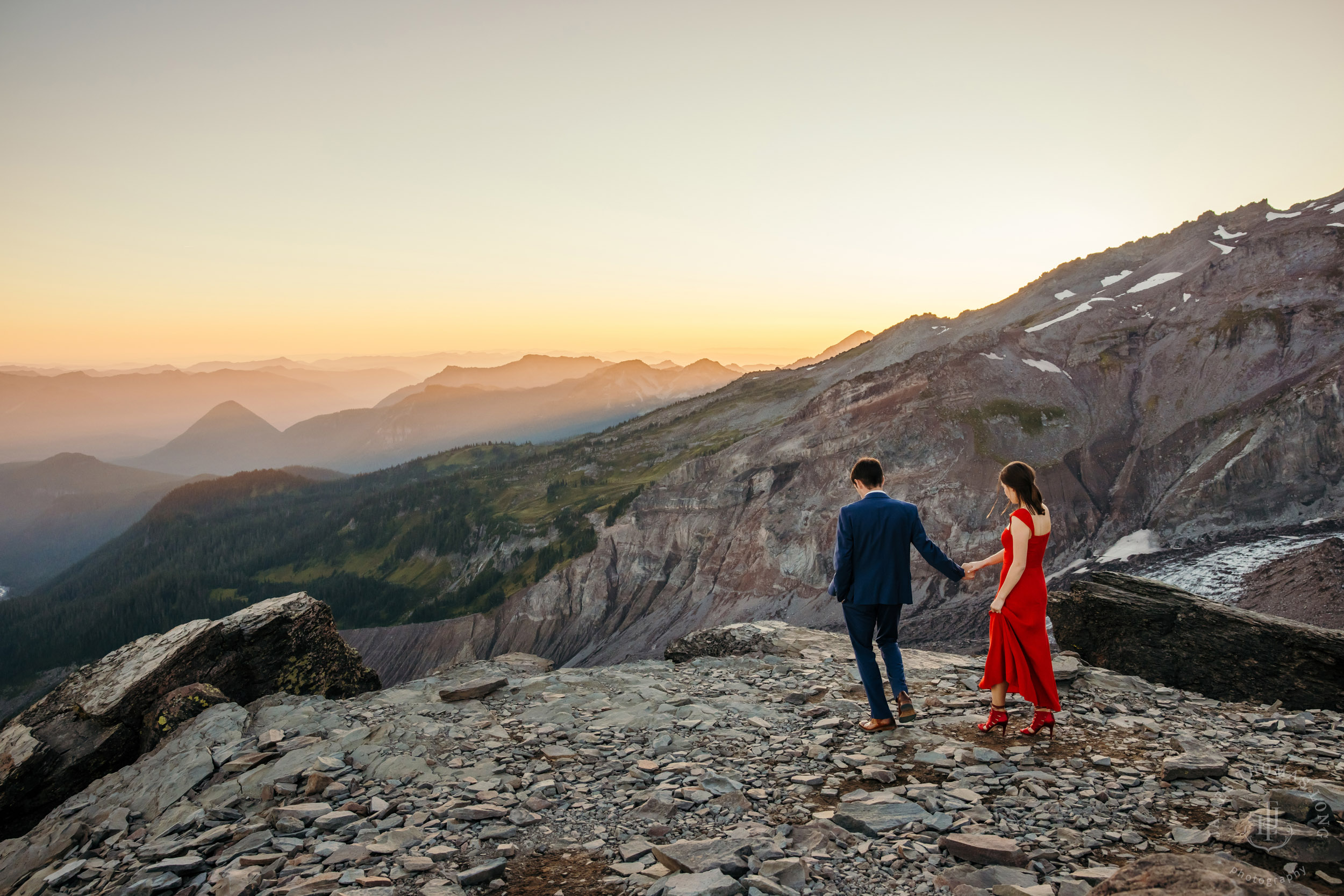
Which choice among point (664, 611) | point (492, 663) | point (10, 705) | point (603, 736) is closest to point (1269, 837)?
point (603, 736)

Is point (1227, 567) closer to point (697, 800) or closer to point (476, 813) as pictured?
point (697, 800)

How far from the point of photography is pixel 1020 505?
377 inches

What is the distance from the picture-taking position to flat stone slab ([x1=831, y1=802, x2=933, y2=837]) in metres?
6.87

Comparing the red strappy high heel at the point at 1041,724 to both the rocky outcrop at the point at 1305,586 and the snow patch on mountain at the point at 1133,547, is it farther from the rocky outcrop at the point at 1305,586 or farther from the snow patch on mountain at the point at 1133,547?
the snow patch on mountain at the point at 1133,547

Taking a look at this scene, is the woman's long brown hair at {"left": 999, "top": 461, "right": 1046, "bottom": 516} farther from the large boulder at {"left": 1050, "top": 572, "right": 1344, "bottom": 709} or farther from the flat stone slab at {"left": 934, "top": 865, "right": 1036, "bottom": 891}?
the large boulder at {"left": 1050, "top": 572, "right": 1344, "bottom": 709}

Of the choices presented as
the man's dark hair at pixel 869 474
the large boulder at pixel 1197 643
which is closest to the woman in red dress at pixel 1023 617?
the man's dark hair at pixel 869 474

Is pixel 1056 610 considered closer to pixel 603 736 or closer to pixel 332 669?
pixel 603 736

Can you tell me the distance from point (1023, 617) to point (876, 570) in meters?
2.35

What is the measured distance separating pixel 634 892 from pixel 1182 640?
41.0 ft

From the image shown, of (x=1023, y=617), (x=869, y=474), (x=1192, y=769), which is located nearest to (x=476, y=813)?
(x=869, y=474)

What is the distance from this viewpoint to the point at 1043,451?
6631cm

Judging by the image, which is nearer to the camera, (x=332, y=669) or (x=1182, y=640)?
(x=1182, y=640)

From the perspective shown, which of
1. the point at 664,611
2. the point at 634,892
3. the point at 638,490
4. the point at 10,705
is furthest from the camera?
the point at 10,705

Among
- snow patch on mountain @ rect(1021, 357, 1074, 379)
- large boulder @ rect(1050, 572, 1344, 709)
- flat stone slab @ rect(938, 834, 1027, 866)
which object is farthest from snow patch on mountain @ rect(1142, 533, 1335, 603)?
flat stone slab @ rect(938, 834, 1027, 866)
